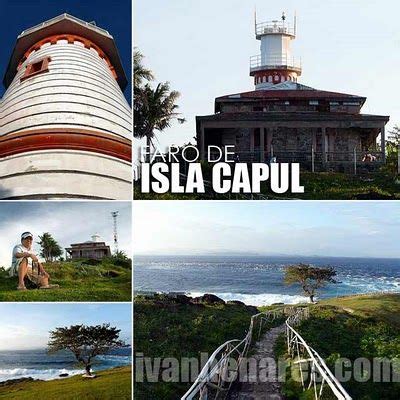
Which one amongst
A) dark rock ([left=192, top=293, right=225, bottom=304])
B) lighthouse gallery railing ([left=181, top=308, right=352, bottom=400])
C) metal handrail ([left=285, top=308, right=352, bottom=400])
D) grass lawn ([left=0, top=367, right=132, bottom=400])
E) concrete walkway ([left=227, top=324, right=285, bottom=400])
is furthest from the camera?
dark rock ([left=192, top=293, right=225, bottom=304])

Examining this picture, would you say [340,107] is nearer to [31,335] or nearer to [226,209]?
[226,209]

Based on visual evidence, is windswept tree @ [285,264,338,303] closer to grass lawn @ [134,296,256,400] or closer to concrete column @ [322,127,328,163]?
grass lawn @ [134,296,256,400]

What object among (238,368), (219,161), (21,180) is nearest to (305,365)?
(238,368)

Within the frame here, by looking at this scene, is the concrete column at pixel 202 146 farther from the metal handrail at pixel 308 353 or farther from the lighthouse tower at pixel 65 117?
the metal handrail at pixel 308 353

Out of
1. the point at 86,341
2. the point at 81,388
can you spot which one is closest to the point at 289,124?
the point at 86,341

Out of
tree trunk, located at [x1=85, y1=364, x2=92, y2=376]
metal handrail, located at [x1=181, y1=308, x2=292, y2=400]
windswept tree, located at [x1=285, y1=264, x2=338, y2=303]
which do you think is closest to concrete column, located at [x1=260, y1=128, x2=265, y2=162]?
windswept tree, located at [x1=285, y1=264, x2=338, y2=303]

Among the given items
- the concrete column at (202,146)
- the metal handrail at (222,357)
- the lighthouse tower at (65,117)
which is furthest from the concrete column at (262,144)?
the metal handrail at (222,357)
